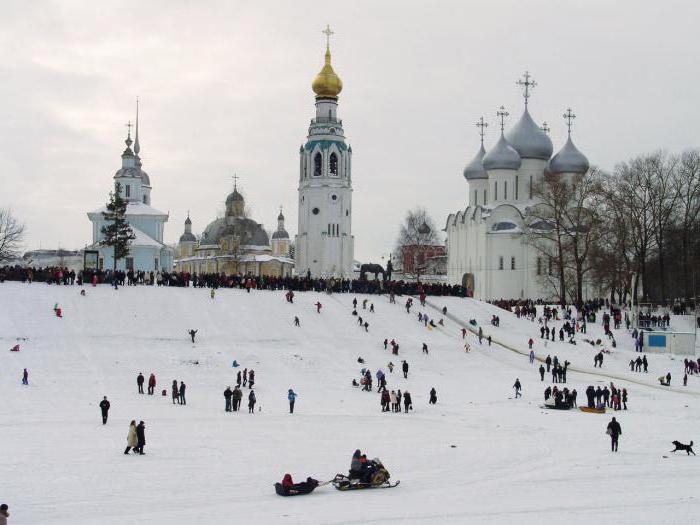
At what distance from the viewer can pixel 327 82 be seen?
95.1 m

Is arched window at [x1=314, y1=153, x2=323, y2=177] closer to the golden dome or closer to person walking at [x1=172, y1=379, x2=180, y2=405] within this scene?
the golden dome

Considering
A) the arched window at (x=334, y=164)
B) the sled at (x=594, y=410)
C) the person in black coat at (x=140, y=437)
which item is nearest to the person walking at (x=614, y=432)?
the sled at (x=594, y=410)

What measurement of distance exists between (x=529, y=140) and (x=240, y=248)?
33974mm

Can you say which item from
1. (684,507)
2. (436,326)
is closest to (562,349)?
(436,326)

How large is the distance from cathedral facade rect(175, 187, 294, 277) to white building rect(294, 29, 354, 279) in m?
5.78

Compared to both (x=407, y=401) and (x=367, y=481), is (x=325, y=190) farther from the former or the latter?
(x=367, y=481)

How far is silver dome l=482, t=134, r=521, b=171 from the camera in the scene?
73.2 m

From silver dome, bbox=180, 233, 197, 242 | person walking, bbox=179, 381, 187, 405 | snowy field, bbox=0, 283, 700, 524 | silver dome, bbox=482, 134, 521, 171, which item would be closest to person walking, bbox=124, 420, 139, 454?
snowy field, bbox=0, 283, 700, 524

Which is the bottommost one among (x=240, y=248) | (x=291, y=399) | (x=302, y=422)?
(x=302, y=422)

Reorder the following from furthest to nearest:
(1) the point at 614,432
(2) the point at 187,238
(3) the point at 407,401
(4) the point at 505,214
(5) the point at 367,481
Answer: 1. (2) the point at 187,238
2. (4) the point at 505,214
3. (3) the point at 407,401
4. (1) the point at 614,432
5. (5) the point at 367,481

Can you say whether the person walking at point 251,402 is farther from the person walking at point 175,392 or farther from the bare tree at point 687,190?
the bare tree at point 687,190

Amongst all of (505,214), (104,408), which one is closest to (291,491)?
(104,408)

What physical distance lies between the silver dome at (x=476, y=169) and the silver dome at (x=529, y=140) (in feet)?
11.3

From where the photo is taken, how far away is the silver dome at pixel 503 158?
73188mm
